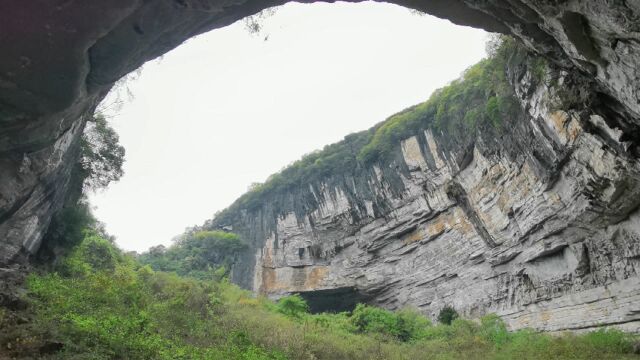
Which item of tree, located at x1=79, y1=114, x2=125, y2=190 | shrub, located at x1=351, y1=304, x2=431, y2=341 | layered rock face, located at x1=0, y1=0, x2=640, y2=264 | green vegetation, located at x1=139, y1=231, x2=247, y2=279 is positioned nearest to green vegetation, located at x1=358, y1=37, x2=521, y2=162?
layered rock face, located at x1=0, y1=0, x2=640, y2=264

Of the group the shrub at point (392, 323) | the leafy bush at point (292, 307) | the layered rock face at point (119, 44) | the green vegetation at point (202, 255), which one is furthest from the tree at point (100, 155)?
the green vegetation at point (202, 255)

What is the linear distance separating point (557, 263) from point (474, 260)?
569cm

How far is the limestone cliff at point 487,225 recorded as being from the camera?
11727 mm

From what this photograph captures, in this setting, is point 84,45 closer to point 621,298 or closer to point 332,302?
point 621,298

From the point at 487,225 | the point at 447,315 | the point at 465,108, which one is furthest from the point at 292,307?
the point at 465,108

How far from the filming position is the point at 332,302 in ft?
93.1

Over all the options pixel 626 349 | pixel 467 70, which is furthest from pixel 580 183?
pixel 467 70

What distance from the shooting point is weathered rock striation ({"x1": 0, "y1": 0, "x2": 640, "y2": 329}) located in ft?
17.7

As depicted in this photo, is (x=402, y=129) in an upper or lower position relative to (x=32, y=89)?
upper

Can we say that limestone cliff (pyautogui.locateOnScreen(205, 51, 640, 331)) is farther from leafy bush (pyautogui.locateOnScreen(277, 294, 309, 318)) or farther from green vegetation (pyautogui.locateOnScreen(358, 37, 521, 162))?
leafy bush (pyautogui.locateOnScreen(277, 294, 309, 318))

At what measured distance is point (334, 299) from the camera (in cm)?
2809

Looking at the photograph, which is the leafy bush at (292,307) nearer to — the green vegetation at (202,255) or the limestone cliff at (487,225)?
the limestone cliff at (487,225)

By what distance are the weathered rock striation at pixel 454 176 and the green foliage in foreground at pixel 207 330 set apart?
1.82 meters

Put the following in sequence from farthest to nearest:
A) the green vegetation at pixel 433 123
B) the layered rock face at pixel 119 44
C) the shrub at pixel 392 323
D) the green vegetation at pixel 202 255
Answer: the green vegetation at pixel 202 255, the shrub at pixel 392 323, the green vegetation at pixel 433 123, the layered rock face at pixel 119 44
